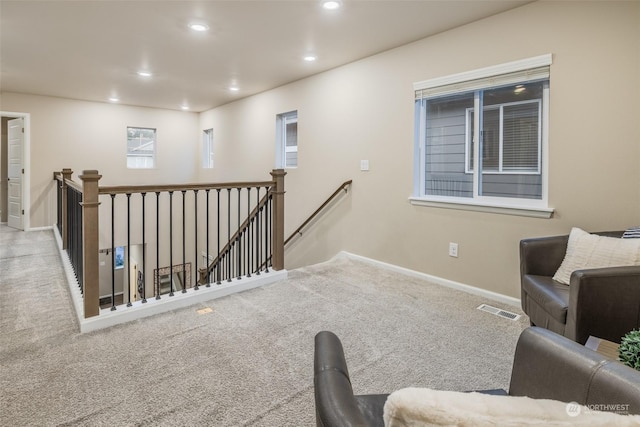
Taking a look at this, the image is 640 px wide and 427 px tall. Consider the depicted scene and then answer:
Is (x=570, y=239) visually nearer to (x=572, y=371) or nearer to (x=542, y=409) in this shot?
(x=572, y=371)

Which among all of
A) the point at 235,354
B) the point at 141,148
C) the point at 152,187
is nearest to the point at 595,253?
the point at 235,354

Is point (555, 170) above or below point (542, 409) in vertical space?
above

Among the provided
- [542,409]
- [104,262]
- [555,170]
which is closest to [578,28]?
[555,170]

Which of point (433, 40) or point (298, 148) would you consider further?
point (298, 148)

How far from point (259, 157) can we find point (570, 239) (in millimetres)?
4781

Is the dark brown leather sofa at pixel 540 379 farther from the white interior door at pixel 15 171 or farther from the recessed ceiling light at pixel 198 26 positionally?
the white interior door at pixel 15 171

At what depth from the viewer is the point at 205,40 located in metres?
3.80

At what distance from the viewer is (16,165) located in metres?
6.44

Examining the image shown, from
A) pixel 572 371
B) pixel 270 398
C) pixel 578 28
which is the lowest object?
pixel 270 398

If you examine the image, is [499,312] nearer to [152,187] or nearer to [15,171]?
[152,187]

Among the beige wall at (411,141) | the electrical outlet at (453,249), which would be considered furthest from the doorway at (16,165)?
the electrical outlet at (453,249)

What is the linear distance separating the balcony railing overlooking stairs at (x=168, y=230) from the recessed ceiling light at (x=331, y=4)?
4.87ft

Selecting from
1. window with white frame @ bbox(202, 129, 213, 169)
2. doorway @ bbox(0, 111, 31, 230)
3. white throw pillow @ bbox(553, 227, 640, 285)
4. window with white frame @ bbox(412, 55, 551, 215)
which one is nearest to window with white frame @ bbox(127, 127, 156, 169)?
window with white frame @ bbox(202, 129, 213, 169)

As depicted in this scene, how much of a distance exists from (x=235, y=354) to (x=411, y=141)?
2.69 meters
